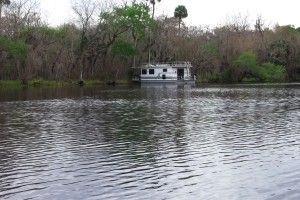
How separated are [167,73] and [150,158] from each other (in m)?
76.4

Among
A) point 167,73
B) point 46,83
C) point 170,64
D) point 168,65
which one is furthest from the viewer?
point 170,64

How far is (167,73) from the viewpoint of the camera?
304ft

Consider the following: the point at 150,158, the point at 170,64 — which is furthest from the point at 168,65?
the point at 150,158

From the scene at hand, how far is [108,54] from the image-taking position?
9531 cm

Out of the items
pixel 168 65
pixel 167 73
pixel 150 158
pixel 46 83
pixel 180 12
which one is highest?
pixel 180 12

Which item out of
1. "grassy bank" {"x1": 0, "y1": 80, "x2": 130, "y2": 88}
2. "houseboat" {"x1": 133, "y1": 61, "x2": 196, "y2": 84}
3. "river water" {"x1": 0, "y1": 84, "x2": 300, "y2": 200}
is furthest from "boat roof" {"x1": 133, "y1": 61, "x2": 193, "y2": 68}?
"river water" {"x1": 0, "y1": 84, "x2": 300, "y2": 200}

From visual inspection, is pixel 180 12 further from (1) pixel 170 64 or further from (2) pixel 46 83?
(2) pixel 46 83

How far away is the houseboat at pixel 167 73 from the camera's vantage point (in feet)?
302

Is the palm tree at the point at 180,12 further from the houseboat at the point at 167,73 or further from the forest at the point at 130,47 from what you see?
the houseboat at the point at 167,73

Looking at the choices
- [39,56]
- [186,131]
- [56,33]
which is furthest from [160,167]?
[56,33]

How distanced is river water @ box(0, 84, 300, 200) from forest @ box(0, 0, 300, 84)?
54.4 meters

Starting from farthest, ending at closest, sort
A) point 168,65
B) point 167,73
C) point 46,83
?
1. point 167,73
2. point 168,65
3. point 46,83

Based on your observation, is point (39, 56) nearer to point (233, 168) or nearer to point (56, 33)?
A: point (56, 33)

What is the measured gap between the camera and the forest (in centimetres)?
8131
